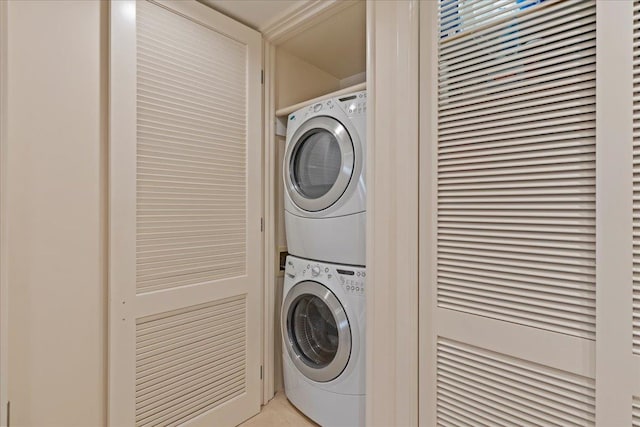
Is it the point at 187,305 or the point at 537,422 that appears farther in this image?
the point at 187,305

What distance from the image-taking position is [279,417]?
5.87ft

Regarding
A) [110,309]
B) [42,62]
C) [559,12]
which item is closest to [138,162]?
[42,62]

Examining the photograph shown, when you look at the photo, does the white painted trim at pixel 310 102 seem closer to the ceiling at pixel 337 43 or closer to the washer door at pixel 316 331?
the ceiling at pixel 337 43

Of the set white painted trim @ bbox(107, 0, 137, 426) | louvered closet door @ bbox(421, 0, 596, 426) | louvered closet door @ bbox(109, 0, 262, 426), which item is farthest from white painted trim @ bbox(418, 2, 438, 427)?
white painted trim @ bbox(107, 0, 137, 426)

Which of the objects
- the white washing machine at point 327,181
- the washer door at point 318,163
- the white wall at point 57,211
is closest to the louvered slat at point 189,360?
the white wall at point 57,211

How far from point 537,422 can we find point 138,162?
1.75 m

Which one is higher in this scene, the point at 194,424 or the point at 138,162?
the point at 138,162

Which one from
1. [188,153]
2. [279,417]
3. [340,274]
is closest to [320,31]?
[188,153]

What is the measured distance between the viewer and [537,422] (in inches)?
36.6

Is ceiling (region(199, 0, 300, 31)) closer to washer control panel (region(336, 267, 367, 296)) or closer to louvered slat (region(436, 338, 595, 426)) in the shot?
washer control panel (region(336, 267, 367, 296))

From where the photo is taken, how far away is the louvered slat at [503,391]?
88 cm

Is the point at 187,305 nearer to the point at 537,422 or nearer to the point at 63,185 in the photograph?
the point at 63,185

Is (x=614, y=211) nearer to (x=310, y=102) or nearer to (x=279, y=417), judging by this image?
(x=310, y=102)

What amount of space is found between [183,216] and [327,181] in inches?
30.1
